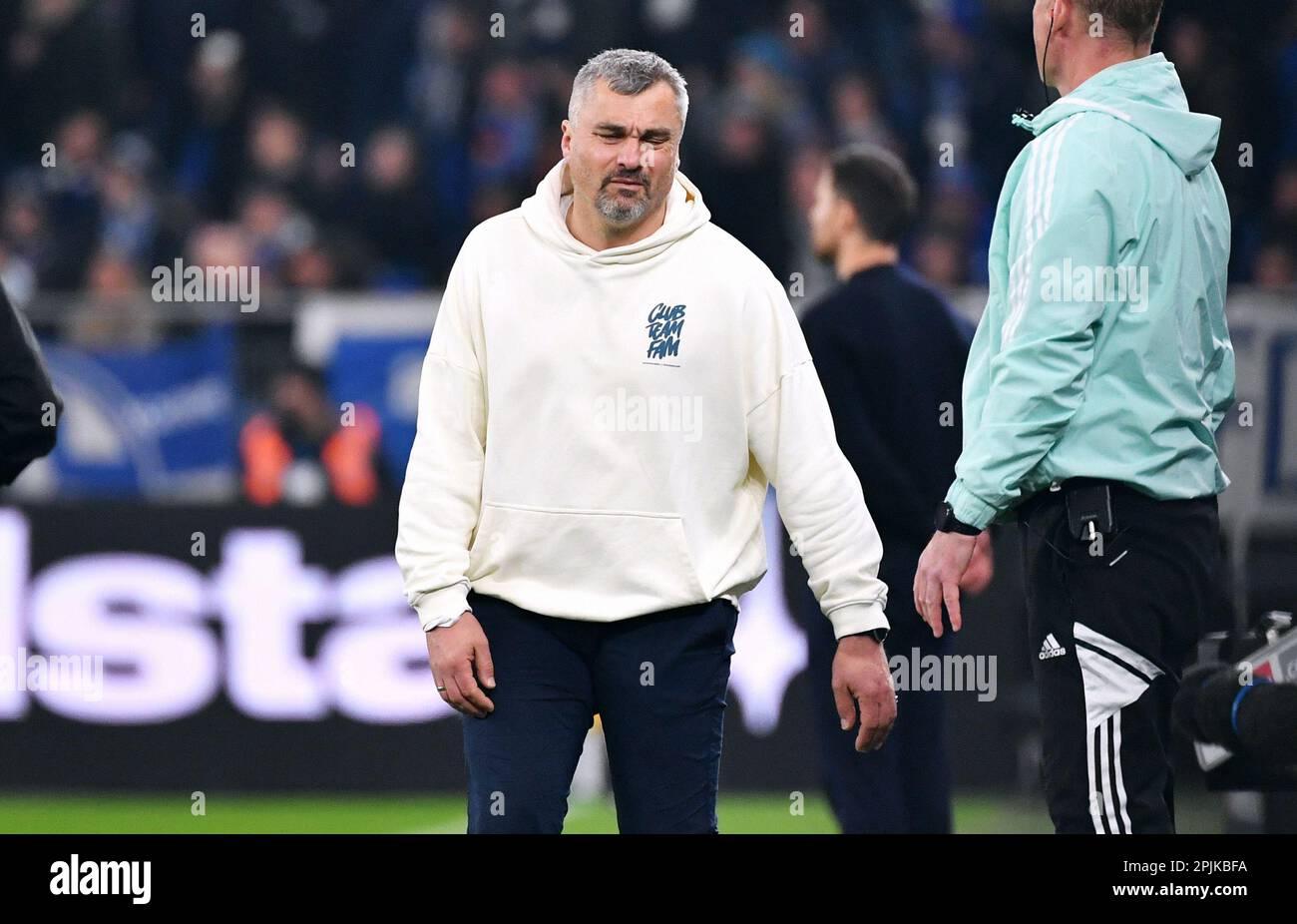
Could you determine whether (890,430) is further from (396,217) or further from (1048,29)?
(396,217)

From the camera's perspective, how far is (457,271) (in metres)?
3.80

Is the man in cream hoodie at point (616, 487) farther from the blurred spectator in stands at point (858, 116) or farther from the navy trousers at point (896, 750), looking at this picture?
the blurred spectator in stands at point (858, 116)

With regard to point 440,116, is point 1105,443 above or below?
below

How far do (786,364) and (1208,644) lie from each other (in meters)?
1.47

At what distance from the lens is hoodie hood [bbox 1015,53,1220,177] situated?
379 centimetres

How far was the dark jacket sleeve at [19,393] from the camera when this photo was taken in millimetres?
3613

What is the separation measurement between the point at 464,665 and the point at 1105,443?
134cm

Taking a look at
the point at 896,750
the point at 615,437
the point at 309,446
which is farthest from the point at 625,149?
the point at 309,446

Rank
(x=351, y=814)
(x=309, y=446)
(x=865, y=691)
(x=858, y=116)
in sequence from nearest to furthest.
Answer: (x=865, y=691)
(x=351, y=814)
(x=309, y=446)
(x=858, y=116)

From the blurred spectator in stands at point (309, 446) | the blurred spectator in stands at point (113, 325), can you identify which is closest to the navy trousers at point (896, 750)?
the blurred spectator in stands at point (309, 446)

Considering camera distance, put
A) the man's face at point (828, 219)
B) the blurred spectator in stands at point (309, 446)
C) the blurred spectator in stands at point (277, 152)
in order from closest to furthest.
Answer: the man's face at point (828, 219) → the blurred spectator in stands at point (309, 446) → the blurred spectator in stands at point (277, 152)

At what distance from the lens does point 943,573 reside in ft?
12.3
